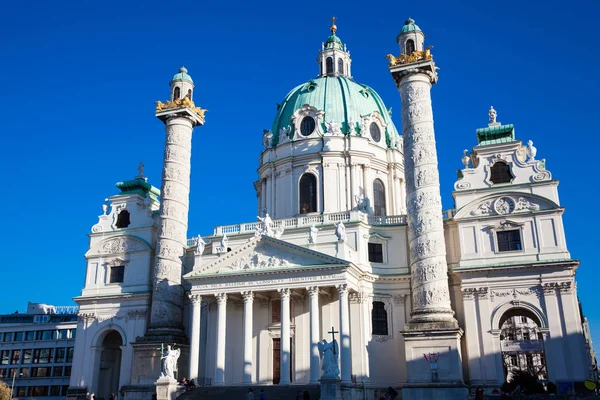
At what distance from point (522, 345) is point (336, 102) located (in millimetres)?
22439

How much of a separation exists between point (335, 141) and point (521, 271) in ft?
55.0

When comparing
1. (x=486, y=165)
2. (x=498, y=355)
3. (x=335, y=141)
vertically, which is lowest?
(x=498, y=355)

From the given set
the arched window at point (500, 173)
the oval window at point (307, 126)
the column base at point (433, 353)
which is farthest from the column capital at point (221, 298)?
the arched window at point (500, 173)

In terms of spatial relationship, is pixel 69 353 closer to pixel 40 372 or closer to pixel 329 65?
pixel 40 372

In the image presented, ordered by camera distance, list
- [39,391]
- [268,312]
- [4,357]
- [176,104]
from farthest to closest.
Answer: [4,357], [39,391], [176,104], [268,312]

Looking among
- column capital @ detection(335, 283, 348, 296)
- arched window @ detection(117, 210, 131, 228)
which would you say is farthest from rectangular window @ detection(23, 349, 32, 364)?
column capital @ detection(335, 283, 348, 296)

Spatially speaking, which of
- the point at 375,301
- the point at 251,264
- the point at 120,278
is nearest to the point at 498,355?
the point at 375,301

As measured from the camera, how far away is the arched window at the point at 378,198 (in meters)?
45.8

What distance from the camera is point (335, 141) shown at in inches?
1817

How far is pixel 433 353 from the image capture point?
106 feet

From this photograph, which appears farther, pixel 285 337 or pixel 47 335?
pixel 47 335

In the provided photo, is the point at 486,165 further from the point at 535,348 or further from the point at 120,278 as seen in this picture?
the point at 120,278

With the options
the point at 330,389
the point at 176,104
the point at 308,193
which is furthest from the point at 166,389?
the point at 176,104

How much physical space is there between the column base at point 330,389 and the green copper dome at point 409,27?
848 inches
